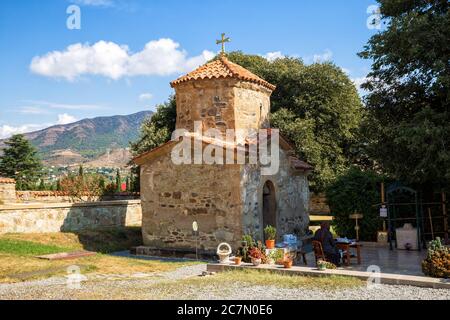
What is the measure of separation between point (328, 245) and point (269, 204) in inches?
221

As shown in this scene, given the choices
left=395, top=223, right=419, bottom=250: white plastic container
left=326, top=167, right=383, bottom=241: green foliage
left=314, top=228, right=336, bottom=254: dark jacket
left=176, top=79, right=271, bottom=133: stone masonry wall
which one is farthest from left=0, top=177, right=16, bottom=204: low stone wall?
left=395, top=223, right=419, bottom=250: white plastic container

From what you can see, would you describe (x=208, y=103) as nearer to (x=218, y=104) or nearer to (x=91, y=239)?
(x=218, y=104)

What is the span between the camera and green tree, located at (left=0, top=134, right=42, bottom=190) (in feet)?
156

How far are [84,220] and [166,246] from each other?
17.6 feet

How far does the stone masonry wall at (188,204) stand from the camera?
14.1m

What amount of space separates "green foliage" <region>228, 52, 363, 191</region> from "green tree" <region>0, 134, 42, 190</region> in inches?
1333

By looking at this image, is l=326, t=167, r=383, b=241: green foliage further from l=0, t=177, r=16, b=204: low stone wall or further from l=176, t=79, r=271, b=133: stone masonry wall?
l=0, t=177, r=16, b=204: low stone wall

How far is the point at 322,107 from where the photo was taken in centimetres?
2592

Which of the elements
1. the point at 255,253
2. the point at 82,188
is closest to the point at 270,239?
the point at 255,253

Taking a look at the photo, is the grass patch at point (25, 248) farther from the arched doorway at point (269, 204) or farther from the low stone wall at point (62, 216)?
the arched doorway at point (269, 204)
